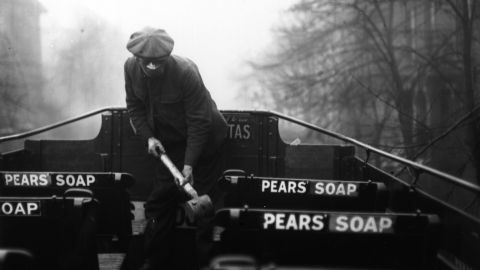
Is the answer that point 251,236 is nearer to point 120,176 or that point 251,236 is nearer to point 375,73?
point 120,176

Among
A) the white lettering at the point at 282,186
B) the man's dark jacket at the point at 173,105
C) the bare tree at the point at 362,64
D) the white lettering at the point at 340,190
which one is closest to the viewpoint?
the white lettering at the point at 340,190

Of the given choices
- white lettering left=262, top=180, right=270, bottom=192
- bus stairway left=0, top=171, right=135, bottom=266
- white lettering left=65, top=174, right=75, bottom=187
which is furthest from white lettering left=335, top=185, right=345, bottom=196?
white lettering left=65, top=174, right=75, bottom=187

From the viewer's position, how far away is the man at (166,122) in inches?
175

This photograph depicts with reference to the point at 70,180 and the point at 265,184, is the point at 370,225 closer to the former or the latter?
the point at 265,184

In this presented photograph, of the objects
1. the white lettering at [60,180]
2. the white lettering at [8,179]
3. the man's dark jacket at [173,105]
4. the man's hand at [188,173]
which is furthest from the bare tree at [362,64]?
the white lettering at [8,179]

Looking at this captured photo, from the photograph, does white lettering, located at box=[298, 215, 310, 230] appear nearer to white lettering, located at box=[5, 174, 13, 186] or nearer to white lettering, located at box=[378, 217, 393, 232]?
white lettering, located at box=[378, 217, 393, 232]

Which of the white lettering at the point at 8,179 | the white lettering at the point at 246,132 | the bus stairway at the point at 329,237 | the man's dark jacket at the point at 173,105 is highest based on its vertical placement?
the man's dark jacket at the point at 173,105

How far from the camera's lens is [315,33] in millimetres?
27812

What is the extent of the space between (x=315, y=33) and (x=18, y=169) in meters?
22.9

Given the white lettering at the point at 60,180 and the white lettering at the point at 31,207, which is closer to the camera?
the white lettering at the point at 31,207

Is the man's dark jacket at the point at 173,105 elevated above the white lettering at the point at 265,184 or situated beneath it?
elevated above

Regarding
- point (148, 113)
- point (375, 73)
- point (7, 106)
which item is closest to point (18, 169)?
point (148, 113)

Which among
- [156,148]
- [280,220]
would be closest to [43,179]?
[156,148]

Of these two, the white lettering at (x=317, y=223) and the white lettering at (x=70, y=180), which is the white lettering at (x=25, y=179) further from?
the white lettering at (x=317, y=223)
